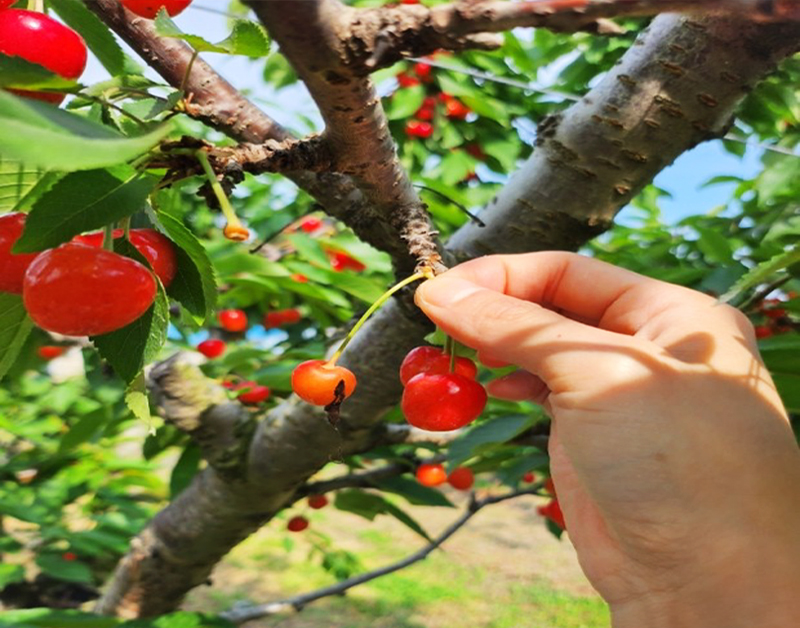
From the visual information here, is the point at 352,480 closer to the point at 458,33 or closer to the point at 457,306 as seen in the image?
the point at 457,306

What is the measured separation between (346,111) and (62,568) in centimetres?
207

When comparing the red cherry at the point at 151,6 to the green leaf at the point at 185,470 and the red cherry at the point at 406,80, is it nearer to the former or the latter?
the green leaf at the point at 185,470

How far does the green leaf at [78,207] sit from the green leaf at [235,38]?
12 cm

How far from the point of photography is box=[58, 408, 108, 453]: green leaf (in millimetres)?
1906

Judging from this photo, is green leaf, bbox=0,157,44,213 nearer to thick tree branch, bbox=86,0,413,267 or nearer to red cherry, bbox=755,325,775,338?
thick tree branch, bbox=86,0,413,267

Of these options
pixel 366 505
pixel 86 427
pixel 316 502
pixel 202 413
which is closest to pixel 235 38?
pixel 202 413

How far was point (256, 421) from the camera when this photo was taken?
5.63ft

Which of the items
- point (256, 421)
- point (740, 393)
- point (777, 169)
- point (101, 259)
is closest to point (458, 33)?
point (101, 259)

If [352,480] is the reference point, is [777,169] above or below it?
above

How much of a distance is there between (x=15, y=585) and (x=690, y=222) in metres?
2.64

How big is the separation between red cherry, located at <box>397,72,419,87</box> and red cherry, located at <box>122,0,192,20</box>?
2414 millimetres

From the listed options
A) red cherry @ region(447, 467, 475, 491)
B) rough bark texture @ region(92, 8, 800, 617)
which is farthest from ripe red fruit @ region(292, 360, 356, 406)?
red cherry @ region(447, 467, 475, 491)

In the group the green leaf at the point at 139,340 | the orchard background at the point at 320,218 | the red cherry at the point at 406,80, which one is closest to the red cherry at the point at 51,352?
the orchard background at the point at 320,218

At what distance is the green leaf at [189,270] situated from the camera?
2.30 feet
